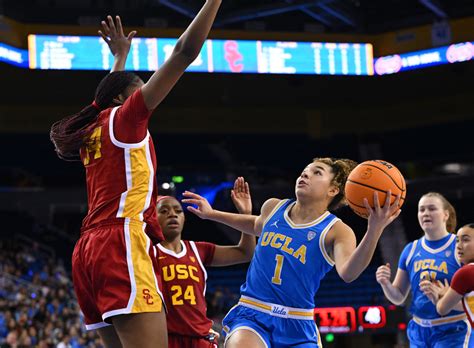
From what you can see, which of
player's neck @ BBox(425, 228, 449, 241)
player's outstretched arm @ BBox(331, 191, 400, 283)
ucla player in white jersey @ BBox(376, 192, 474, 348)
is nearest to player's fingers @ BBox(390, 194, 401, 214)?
player's outstretched arm @ BBox(331, 191, 400, 283)

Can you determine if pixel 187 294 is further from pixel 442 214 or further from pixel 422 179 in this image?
pixel 422 179

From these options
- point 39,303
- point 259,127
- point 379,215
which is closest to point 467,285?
point 379,215

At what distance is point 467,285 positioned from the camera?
5605 mm

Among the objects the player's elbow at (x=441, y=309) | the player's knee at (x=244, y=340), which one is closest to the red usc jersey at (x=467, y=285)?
the player's elbow at (x=441, y=309)

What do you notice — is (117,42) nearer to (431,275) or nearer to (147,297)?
(147,297)

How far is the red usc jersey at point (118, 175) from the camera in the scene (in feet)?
12.3

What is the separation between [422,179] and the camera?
19.8 m

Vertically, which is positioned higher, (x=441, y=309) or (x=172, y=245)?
(x=172, y=245)

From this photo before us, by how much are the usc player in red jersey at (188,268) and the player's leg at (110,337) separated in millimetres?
1360

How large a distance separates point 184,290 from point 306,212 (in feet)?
3.27

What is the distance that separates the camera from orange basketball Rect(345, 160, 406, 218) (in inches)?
172

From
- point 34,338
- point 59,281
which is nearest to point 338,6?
point 59,281

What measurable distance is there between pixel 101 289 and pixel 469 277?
2971 mm

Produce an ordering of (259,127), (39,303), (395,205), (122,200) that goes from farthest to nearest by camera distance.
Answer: (259,127), (39,303), (395,205), (122,200)
